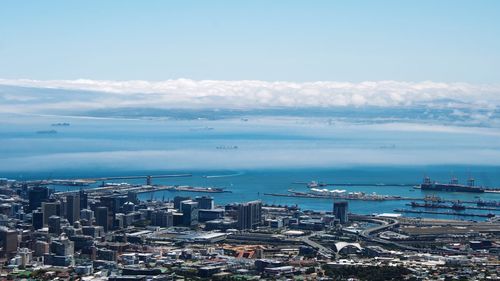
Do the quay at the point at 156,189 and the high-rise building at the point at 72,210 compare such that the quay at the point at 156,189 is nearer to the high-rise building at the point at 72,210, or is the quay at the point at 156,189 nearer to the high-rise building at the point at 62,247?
the high-rise building at the point at 72,210

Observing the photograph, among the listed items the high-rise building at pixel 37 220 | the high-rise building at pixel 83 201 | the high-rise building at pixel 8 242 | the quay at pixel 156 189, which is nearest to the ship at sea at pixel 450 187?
the quay at pixel 156 189

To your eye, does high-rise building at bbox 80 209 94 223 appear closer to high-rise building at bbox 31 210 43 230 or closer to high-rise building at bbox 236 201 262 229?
high-rise building at bbox 31 210 43 230

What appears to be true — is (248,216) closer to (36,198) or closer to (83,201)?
(83,201)

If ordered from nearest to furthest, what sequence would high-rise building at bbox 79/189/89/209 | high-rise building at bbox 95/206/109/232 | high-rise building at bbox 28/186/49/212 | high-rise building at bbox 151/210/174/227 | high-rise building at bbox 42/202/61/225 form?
high-rise building at bbox 95/206/109/232 → high-rise building at bbox 42/202/61/225 → high-rise building at bbox 151/210/174/227 → high-rise building at bbox 79/189/89/209 → high-rise building at bbox 28/186/49/212

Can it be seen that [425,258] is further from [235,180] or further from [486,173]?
[486,173]

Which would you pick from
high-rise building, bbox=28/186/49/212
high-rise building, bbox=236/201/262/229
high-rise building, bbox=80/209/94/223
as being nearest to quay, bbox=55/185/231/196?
high-rise building, bbox=28/186/49/212

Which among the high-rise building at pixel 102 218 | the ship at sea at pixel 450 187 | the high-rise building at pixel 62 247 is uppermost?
the ship at sea at pixel 450 187

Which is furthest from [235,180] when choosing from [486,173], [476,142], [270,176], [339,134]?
[339,134]
